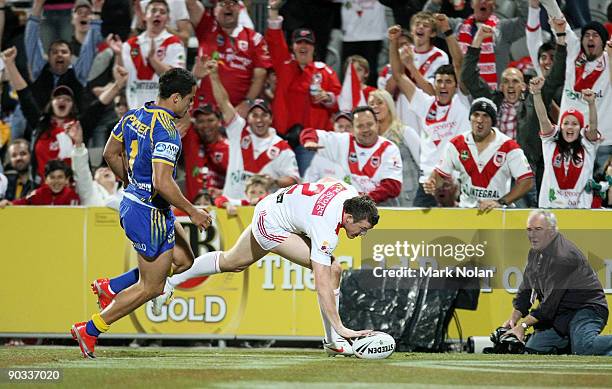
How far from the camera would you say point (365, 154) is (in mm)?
12469

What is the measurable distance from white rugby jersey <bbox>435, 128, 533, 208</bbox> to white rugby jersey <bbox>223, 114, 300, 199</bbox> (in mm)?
2027

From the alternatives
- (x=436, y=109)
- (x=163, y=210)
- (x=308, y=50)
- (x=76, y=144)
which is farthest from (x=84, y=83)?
(x=163, y=210)

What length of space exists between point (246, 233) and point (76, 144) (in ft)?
11.5

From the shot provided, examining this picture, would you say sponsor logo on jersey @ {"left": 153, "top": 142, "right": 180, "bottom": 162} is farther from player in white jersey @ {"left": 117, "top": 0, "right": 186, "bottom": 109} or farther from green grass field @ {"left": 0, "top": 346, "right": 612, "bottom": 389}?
player in white jersey @ {"left": 117, "top": 0, "right": 186, "bottom": 109}

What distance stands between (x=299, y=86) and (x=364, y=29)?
1539mm

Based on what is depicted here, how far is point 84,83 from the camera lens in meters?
14.8

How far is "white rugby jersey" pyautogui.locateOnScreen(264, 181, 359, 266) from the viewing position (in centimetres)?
898

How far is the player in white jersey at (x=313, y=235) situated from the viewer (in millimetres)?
8914

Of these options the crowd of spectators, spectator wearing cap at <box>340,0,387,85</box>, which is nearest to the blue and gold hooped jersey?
the crowd of spectators

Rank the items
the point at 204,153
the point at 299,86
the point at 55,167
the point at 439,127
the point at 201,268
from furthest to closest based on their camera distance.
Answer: the point at 299,86, the point at 204,153, the point at 439,127, the point at 55,167, the point at 201,268

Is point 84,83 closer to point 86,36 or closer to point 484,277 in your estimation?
point 86,36

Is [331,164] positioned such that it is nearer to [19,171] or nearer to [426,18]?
[426,18]

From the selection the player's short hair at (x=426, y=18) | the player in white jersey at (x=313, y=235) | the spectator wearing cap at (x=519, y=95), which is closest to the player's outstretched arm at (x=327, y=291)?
the player in white jersey at (x=313, y=235)

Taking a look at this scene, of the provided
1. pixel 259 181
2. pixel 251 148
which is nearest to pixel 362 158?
pixel 259 181
